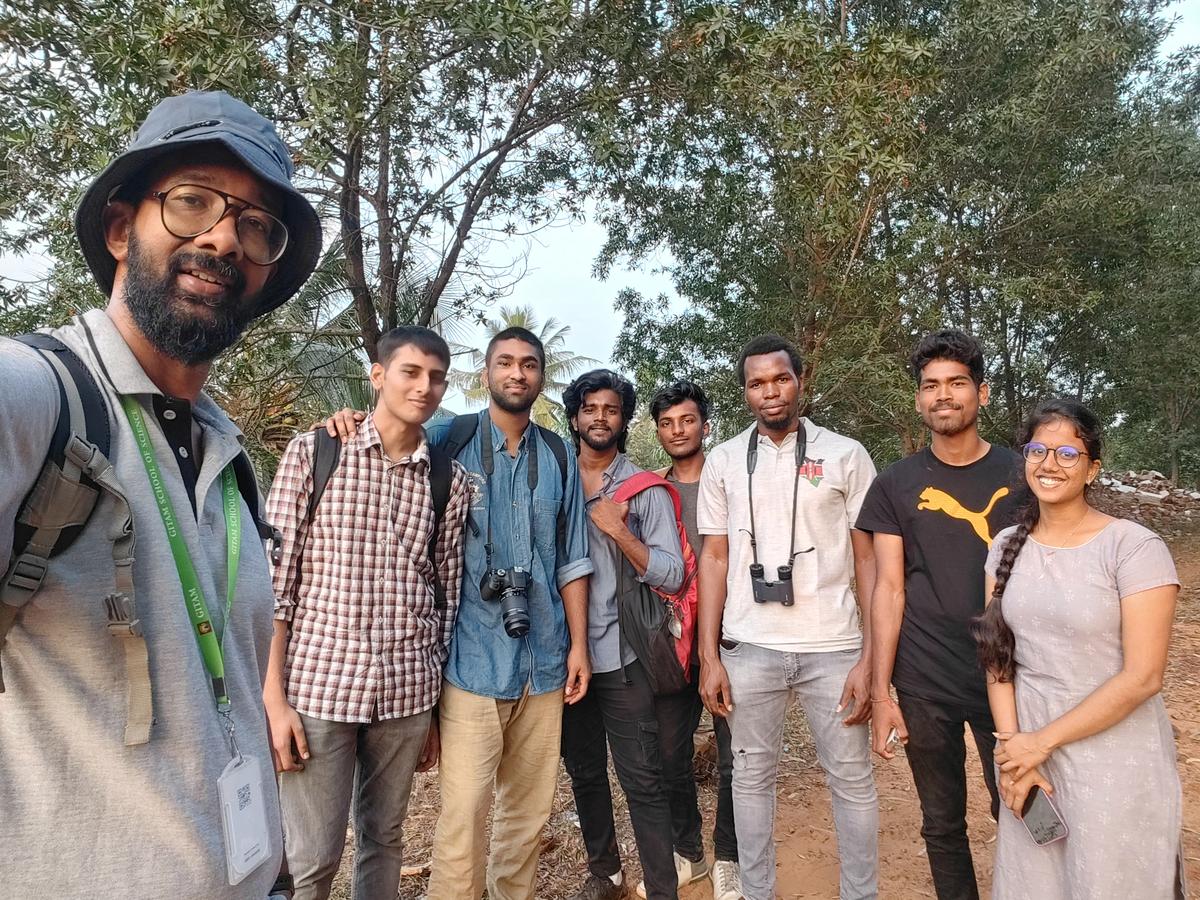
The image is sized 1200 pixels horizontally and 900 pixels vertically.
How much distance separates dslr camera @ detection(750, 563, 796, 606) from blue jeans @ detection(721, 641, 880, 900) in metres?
0.22

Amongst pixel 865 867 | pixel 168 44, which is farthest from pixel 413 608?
pixel 168 44

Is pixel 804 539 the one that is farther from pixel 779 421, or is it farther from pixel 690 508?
pixel 690 508

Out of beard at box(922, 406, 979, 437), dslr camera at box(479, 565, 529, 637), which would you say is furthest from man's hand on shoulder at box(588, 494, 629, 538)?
beard at box(922, 406, 979, 437)

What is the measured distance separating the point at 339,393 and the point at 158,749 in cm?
735

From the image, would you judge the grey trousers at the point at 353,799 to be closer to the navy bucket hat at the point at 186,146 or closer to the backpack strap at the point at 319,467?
the backpack strap at the point at 319,467

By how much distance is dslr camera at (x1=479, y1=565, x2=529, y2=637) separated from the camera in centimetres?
263

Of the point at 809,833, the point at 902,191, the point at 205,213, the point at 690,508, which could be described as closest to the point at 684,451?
the point at 690,508

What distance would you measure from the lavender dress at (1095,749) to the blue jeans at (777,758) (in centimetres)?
61

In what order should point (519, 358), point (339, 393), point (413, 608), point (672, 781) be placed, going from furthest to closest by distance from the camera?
point (339, 393)
point (672, 781)
point (519, 358)
point (413, 608)

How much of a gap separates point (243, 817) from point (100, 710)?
0.30 metres

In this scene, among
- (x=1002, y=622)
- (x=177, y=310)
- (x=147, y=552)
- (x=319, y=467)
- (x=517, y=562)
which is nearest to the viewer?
(x=147, y=552)

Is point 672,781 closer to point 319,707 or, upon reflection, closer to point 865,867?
point 865,867

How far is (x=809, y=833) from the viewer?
153 inches

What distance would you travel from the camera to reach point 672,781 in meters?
3.35
